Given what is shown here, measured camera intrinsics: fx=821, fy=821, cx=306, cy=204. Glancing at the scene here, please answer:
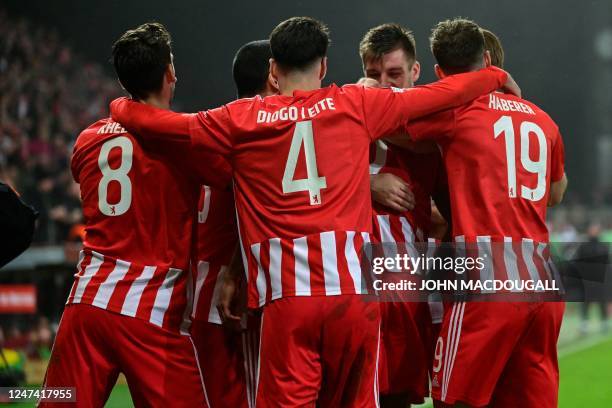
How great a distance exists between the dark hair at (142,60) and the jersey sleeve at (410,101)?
0.93 metres

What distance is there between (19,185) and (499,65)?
8.61 metres

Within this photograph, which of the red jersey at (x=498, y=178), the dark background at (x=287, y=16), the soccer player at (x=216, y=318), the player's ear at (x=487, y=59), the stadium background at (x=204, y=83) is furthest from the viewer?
the dark background at (x=287, y=16)

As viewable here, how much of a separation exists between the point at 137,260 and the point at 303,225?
851 millimetres

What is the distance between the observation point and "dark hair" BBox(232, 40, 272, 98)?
395cm

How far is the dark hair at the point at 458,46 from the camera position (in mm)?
3664

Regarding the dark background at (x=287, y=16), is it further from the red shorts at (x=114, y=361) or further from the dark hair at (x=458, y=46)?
the red shorts at (x=114, y=361)

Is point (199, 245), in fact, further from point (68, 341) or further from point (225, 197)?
point (68, 341)

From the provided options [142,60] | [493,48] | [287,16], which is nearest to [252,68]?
[142,60]

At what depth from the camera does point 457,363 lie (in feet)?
11.7

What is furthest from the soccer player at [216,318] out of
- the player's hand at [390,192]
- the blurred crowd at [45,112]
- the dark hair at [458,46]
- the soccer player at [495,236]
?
the blurred crowd at [45,112]

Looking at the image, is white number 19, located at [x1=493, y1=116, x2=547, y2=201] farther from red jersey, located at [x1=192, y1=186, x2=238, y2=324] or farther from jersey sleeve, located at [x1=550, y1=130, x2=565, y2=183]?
red jersey, located at [x1=192, y1=186, x2=238, y2=324]

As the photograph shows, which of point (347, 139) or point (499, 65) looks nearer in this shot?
point (347, 139)

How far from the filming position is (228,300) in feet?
12.2

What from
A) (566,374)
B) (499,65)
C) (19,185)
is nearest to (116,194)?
(499,65)
